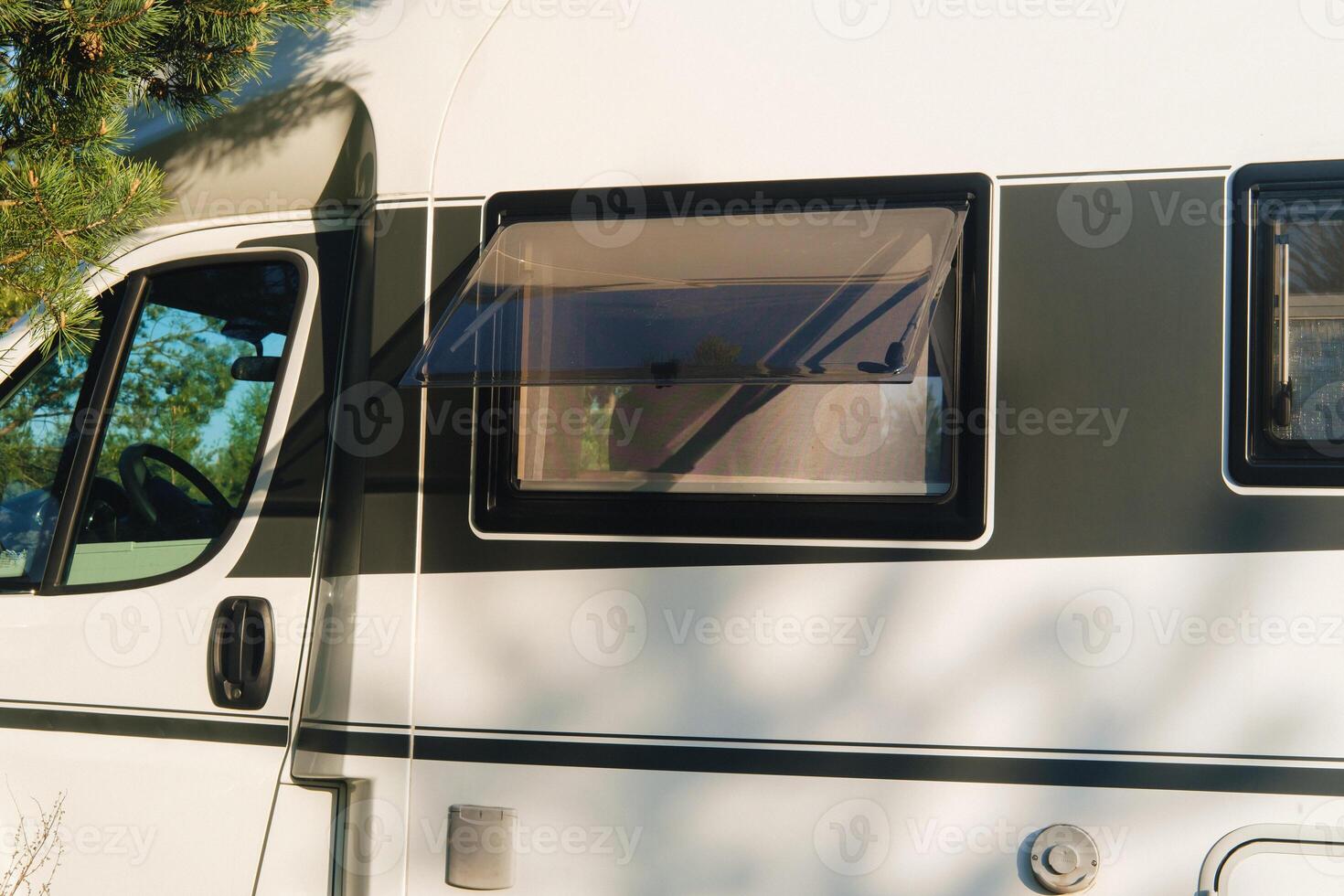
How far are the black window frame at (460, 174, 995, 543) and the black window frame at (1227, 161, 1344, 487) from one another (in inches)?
17.4

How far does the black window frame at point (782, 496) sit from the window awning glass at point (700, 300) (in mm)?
40

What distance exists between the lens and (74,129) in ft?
7.77

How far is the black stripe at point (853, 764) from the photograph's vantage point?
75.1 inches

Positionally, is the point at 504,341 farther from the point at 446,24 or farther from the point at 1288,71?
the point at 1288,71

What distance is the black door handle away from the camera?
2.35 meters

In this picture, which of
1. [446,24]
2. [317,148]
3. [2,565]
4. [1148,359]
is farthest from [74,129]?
[1148,359]

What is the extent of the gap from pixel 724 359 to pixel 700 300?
182mm

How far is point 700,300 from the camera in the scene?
7.09 ft

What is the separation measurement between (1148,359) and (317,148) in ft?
6.29

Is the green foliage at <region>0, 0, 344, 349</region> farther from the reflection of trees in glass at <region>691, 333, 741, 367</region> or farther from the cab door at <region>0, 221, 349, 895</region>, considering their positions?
the reflection of trees in glass at <region>691, 333, 741, 367</region>

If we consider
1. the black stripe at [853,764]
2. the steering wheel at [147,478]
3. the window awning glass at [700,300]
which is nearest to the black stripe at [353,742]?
the black stripe at [853,764]

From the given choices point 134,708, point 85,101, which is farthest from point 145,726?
point 85,101

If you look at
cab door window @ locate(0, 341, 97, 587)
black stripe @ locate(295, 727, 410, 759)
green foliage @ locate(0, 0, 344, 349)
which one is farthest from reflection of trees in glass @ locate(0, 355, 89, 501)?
black stripe @ locate(295, 727, 410, 759)

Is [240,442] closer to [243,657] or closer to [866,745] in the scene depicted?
[243,657]
